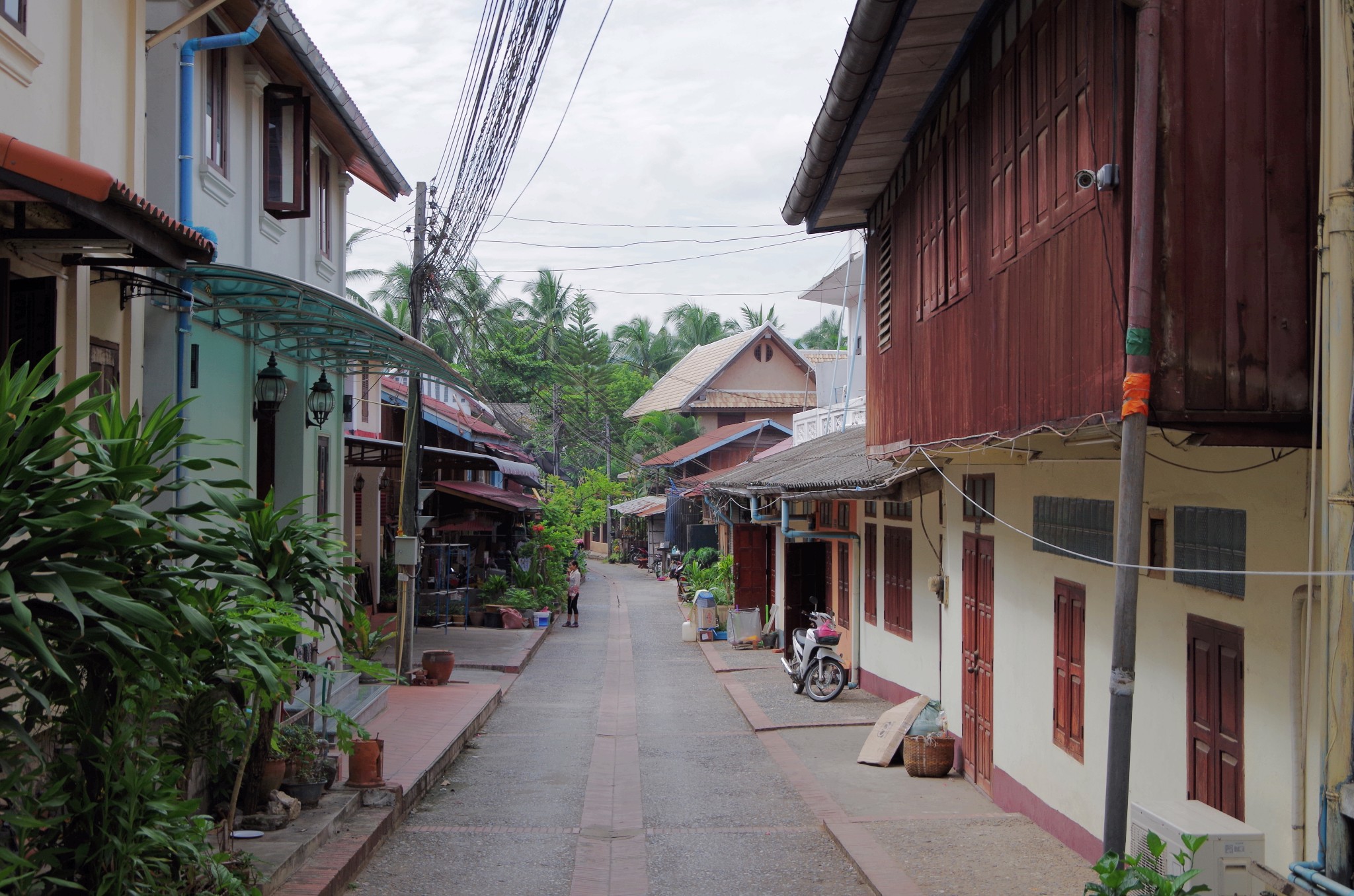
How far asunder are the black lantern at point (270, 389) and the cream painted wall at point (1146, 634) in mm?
6610

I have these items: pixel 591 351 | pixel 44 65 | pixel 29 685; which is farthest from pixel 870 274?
pixel 591 351

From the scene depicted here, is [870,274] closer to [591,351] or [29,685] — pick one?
[29,685]

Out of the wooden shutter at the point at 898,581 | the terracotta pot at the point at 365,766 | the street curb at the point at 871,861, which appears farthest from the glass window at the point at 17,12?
the wooden shutter at the point at 898,581

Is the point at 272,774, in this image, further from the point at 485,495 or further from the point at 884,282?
the point at 485,495

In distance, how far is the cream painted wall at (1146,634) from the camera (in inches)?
207

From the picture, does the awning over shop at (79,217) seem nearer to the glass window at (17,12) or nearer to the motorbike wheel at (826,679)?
the glass window at (17,12)

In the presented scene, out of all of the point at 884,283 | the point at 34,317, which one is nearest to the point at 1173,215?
the point at 884,283

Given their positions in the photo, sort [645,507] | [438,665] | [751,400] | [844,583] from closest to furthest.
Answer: [438,665], [844,583], [645,507], [751,400]

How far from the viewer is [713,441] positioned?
1610 inches

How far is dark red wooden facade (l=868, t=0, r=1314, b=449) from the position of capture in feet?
16.1

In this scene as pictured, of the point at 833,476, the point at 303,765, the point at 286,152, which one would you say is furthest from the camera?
the point at 833,476

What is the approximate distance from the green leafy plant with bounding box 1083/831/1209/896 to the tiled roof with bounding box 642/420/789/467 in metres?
33.5

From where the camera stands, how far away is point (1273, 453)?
17.3 ft

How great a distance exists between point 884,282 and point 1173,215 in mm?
6173
